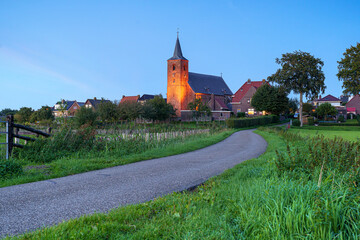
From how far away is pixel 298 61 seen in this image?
53062 millimetres

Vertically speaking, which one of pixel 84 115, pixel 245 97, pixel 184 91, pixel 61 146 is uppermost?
pixel 184 91

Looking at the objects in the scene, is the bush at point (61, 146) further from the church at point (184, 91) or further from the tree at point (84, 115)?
the church at point (184, 91)

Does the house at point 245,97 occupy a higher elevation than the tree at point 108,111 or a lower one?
higher

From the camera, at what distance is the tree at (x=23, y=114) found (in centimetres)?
6350

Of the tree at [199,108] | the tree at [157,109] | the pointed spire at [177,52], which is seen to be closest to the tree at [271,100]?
the tree at [199,108]

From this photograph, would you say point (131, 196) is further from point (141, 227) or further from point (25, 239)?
point (25, 239)

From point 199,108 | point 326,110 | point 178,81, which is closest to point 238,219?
point 199,108

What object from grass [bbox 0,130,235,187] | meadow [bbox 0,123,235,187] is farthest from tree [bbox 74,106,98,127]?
grass [bbox 0,130,235,187]

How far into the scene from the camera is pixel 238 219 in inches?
159

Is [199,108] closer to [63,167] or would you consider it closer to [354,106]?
[354,106]

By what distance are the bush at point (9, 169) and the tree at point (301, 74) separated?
51757mm

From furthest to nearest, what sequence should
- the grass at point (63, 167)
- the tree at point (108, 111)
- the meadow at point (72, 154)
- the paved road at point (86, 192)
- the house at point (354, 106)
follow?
the house at point (354, 106)
the tree at point (108, 111)
the meadow at point (72, 154)
the grass at point (63, 167)
the paved road at point (86, 192)

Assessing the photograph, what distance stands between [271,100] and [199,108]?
62.1ft

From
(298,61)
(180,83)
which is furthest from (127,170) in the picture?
(180,83)
